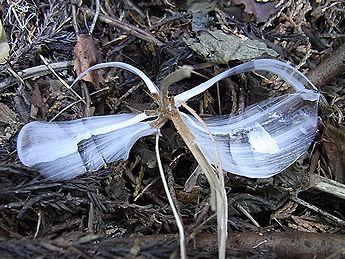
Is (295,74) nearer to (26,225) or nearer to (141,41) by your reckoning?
(141,41)

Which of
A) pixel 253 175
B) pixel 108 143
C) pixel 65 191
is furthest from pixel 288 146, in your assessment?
pixel 65 191

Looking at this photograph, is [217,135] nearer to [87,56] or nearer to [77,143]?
[77,143]

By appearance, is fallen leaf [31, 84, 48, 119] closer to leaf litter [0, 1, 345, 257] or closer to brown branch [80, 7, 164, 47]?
leaf litter [0, 1, 345, 257]

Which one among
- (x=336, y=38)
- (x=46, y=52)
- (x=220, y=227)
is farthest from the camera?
(x=336, y=38)

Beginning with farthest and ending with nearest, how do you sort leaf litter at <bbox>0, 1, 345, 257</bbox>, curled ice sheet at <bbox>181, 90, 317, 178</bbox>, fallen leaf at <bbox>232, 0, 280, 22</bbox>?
fallen leaf at <bbox>232, 0, 280, 22</bbox>, curled ice sheet at <bbox>181, 90, 317, 178</bbox>, leaf litter at <bbox>0, 1, 345, 257</bbox>

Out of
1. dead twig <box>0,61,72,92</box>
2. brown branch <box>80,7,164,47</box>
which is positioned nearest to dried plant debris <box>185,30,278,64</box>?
brown branch <box>80,7,164,47</box>

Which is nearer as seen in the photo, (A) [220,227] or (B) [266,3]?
(A) [220,227]
